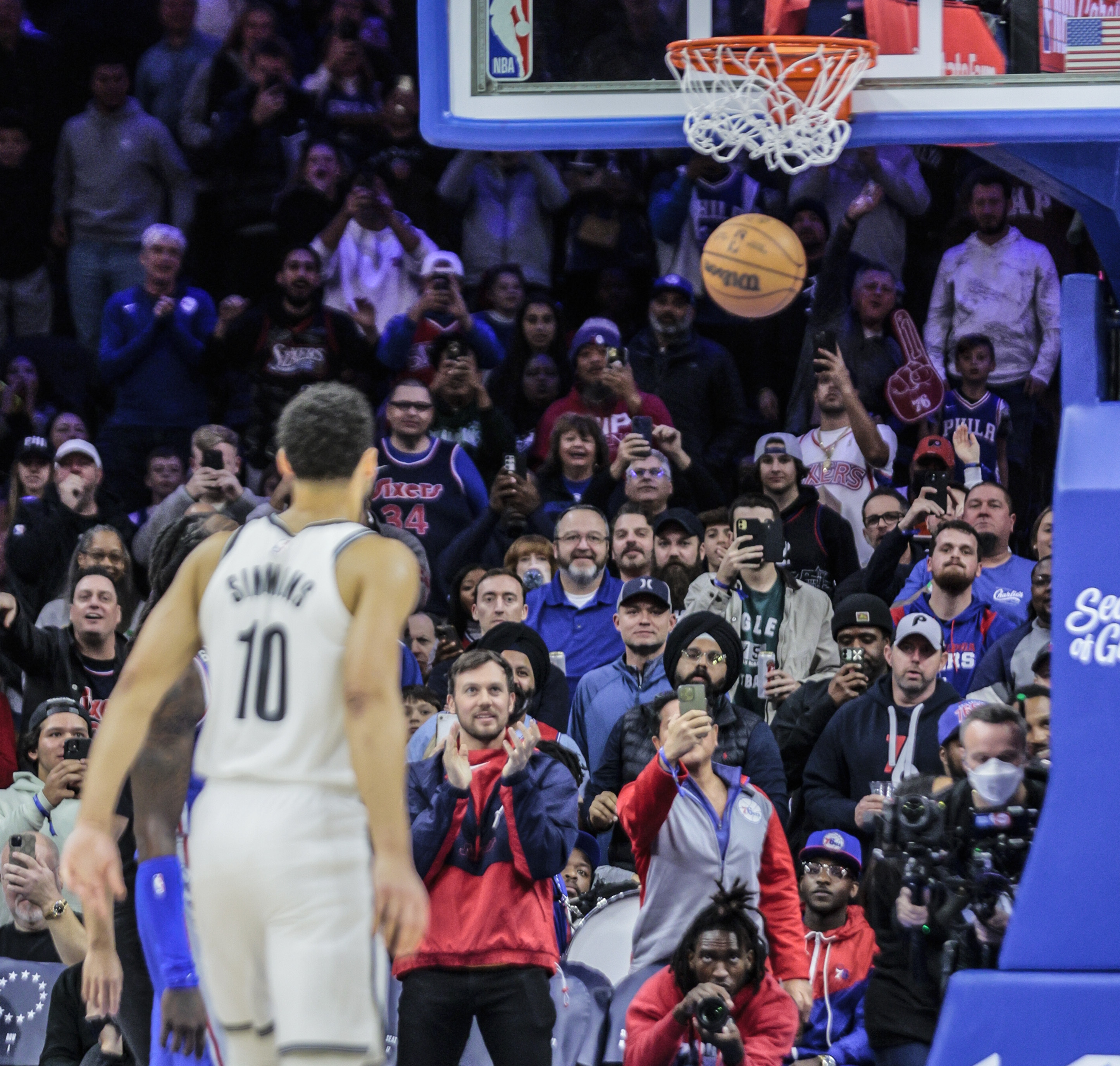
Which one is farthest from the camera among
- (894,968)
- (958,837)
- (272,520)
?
(894,968)

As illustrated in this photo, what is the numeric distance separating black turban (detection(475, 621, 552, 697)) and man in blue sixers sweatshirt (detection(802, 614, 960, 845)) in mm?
1214

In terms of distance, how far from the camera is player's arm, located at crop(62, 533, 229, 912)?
467 centimetres

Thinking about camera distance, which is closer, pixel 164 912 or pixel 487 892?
pixel 164 912

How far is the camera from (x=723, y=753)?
7.77m

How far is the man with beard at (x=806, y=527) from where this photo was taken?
9953 mm

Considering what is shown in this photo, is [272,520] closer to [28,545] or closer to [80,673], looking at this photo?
[80,673]

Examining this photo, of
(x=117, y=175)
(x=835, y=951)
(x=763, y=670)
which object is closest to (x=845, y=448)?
(x=763, y=670)

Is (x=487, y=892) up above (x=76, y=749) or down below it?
below

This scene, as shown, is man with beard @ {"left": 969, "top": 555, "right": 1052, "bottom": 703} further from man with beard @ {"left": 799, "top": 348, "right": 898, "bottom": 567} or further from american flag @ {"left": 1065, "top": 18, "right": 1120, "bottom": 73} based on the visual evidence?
american flag @ {"left": 1065, "top": 18, "right": 1120, "bottom": 73}

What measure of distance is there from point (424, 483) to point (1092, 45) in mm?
4993

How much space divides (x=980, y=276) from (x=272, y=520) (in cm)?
725

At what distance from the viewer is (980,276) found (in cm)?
1128

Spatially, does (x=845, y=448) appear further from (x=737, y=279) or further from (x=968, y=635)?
(x=968, y=635)

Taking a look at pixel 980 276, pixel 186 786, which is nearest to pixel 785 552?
pixel 980 276
